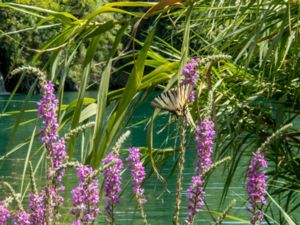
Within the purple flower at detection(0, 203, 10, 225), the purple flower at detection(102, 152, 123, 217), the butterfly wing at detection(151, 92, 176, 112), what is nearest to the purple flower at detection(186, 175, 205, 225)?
the purple flower at detection(102, 152, 123, 217)

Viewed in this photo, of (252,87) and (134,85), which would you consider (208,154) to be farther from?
(252,87)

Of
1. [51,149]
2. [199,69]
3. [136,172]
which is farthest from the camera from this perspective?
[199,69]

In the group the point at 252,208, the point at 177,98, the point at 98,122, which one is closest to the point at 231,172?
the point at 98,122

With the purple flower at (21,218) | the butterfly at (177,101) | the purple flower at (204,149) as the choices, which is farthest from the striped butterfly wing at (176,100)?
the purple flower at (21,218)

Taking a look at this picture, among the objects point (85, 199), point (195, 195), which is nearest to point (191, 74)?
point (195, 195)

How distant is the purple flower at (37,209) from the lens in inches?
74.4

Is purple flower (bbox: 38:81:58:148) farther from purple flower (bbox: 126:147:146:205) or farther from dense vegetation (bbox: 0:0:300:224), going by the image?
dense vegetation (bbox: 0:0:300:224)

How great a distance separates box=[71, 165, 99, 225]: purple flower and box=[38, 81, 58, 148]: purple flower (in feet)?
0.51

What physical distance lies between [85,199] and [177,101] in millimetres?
455

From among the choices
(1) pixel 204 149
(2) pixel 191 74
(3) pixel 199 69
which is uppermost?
(2) pixel 191 74

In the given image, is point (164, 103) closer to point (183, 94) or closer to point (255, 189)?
point (183, 94)

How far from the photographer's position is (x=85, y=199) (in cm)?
187

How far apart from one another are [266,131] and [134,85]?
1.44 metres

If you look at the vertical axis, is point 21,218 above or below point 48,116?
below
